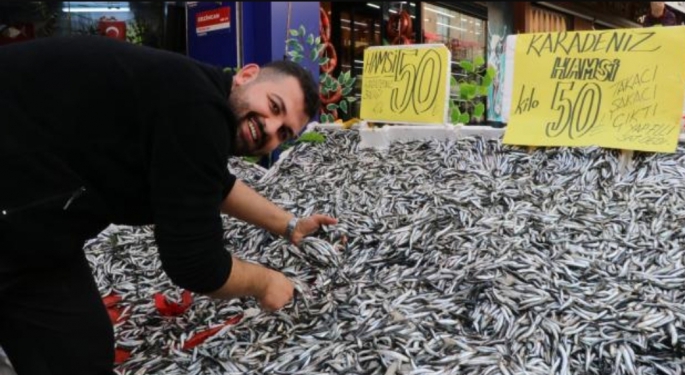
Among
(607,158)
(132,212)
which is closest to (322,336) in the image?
(132,212)

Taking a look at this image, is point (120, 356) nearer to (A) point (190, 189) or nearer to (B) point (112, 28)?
(A) point (190, 189)

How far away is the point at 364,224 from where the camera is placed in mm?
1853

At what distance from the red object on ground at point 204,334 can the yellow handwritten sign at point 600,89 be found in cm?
119

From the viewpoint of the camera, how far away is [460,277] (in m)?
1.49

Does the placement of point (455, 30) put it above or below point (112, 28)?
above

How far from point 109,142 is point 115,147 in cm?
1

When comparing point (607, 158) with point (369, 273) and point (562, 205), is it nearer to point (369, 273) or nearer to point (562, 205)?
point (562, 205)

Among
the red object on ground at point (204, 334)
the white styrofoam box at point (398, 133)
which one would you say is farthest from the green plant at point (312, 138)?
the red object on ground at point (204, 334)

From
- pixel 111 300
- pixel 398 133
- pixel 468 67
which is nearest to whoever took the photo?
pixel 111 300

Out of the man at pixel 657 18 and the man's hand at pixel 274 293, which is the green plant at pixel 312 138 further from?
the man at pixel 657 18

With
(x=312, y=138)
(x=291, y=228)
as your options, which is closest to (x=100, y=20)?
(x=312, y=138)

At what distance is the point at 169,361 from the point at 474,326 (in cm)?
71

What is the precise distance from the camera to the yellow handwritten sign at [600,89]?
196 cm

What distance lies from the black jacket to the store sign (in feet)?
13.3
